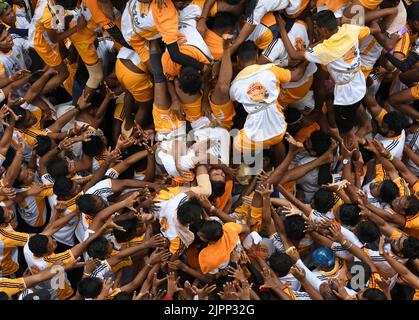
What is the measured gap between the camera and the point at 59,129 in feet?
22.2

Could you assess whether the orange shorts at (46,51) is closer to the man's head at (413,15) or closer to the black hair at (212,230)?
the black hair at (212,230)

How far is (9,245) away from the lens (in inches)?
239

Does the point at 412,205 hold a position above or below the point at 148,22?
below

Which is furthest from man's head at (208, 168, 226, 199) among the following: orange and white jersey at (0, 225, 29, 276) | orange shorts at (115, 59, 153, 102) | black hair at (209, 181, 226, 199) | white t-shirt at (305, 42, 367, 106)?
orange and white jersey at (0, 225, 29, 276)

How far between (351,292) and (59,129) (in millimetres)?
2804

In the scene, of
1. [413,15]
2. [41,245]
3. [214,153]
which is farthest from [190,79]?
[413,15]

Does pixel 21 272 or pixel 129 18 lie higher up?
pixel 129 18

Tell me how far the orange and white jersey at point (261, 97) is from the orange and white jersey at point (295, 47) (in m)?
0.24

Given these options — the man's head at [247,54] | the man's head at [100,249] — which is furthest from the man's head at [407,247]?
the man's head at [100,249]

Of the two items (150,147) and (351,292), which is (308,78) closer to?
(150,147)

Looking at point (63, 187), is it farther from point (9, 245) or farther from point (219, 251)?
point (219, 251)

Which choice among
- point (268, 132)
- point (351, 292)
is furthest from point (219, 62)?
point (351, 292)

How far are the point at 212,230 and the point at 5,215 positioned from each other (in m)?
1.64

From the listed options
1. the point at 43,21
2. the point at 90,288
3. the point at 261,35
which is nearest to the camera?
the point at 90,288
